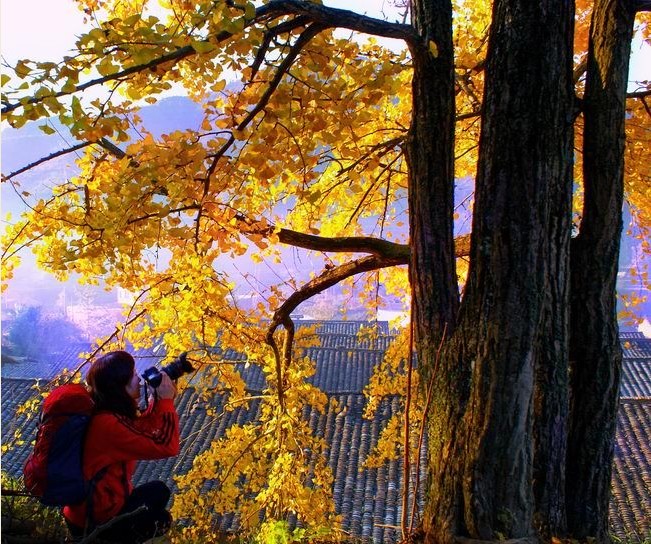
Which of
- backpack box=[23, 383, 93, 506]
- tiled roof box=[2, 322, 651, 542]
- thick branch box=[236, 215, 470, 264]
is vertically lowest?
tiled roof box=[2, 322, 651, 542]

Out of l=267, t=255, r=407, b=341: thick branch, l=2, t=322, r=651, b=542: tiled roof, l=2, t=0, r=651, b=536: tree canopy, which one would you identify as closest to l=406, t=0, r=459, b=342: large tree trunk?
l=2, t=0, r=651, b=536: tree canopy

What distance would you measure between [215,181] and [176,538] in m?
1.79

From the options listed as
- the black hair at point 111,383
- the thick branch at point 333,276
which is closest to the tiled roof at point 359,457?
the thick branch at point 333,276

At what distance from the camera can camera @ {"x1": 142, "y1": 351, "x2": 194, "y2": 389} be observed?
2.42m

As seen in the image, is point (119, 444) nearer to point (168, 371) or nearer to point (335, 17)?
point (168, 371)

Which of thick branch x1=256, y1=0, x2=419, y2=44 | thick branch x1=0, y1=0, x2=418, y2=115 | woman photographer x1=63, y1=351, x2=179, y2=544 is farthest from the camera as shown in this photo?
woman photographer x1=63, y1=351, x2=179, y2=544

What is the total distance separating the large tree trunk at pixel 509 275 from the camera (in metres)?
2.17

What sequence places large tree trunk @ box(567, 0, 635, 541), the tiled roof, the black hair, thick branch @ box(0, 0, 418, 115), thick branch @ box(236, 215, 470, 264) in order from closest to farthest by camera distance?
1. thick branch @ box(0, 0, 418, 115)
2. the black hair
3. large tree trunk @ box(567, 0, 635, 541)
4. thick branch @ box(236, 215, 470, 264)
5. the tiled roof

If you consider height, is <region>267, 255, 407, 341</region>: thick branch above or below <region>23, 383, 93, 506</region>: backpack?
above

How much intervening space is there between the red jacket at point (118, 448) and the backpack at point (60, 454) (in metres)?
0.04

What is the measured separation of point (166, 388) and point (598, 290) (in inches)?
75.1

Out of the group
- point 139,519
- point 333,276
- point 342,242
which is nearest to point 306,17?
point 342,242

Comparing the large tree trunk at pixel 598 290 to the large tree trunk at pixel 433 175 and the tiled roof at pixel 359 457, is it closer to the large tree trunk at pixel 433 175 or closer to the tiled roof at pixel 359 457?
the large tree trunk at pixel 433 175

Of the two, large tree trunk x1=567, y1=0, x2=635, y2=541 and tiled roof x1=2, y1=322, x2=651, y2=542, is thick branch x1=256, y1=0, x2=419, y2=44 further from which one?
tiled roof x1=2, y1=322, x2=651, y2=542
